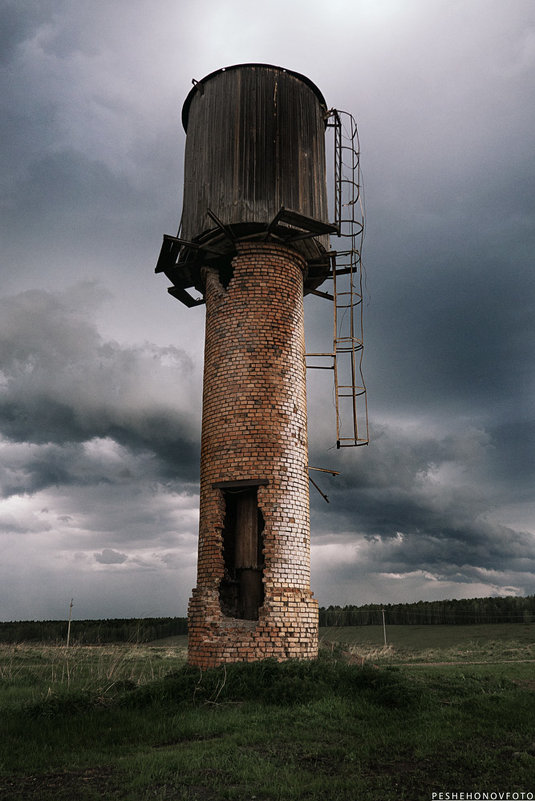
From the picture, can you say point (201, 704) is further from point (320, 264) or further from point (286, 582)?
point (320, 264)

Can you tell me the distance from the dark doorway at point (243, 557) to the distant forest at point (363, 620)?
25.1 m

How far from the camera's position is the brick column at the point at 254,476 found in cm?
1053

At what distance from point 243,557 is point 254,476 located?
1.59 metres

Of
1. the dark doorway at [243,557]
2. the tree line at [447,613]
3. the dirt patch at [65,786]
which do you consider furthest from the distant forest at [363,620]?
the dirt patch at [65,786]

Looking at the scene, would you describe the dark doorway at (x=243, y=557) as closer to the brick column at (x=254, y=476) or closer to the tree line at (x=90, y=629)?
the brick column at (x=254, y=476)

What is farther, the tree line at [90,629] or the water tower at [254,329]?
the tree line at [90,629]

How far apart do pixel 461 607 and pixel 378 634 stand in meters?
5.79

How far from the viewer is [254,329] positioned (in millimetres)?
12336

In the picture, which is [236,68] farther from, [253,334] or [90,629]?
Answer: [90,629]

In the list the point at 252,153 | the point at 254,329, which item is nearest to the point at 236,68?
the point at 252,153

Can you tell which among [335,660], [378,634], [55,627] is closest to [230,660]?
[335,660]

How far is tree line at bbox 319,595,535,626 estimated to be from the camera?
3672 centimetres

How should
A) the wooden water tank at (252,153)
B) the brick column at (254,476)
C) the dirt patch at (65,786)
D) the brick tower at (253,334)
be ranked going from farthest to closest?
the wooden water tank at (252,153) < the brick tower at (253,334) < the brick column at (254,476) < the dirt patch at (65,786)

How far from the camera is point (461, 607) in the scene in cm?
3847
